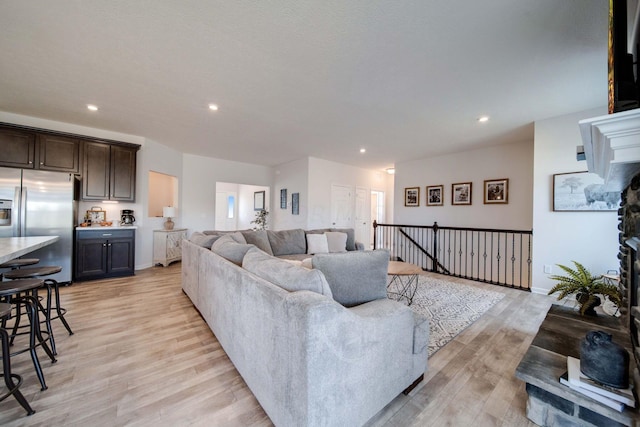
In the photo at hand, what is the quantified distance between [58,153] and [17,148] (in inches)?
16.1

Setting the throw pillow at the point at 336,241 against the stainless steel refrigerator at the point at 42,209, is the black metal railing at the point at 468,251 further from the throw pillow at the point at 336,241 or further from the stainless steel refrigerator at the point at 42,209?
the stainless steel refrigerator at the point at 42,209

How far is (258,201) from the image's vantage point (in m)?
9.33

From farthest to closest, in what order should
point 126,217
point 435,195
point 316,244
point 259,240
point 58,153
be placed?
point 435,195 < point 126,217 < point 316,244 < point 259,240 < point 58,153

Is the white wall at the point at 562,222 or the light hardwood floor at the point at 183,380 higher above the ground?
the white wall at the point at 562,222

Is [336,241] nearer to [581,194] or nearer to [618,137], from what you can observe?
[581,194]

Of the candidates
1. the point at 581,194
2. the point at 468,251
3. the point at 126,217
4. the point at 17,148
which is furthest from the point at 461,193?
the point at 17,148

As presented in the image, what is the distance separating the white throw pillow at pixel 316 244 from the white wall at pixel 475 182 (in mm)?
3028

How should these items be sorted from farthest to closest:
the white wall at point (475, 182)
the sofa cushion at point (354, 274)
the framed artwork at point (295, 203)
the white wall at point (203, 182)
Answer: the framed artwork at point (295, 203) → the white wall at point (203, 182) → the white wall at point (475, 182) → the sofa cushion at point (354, 274)

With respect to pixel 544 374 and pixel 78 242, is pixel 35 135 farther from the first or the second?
pixel 544 374

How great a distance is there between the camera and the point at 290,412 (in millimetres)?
1150

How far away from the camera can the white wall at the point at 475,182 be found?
4.75 metres

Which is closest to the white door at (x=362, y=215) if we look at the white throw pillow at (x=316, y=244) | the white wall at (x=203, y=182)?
the white throw pillow at (x=316, y=244)

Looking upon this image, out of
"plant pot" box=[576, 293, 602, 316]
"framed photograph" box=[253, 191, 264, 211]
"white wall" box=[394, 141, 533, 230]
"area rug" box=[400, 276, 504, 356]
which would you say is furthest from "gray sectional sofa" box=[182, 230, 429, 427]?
"framed photograph" box=[253, 191, 264, 211]

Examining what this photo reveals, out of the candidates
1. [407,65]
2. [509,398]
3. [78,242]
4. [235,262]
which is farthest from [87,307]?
[407,65]
